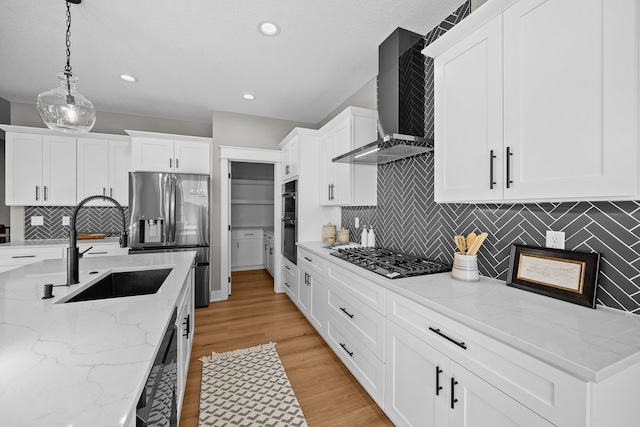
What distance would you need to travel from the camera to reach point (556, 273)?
1.30 m

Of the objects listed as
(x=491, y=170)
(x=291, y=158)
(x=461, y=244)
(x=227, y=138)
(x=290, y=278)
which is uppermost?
(x=227, y=138)

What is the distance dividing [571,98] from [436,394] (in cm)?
142

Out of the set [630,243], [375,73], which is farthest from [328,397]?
[375,73]

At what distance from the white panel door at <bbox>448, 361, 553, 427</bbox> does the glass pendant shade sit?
275 centimetres

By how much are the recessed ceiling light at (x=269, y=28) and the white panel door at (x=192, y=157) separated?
6.81 ft

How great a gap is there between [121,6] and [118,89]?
1665 millimetres

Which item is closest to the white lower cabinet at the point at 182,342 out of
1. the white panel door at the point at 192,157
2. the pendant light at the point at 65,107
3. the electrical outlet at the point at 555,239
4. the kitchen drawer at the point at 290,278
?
the pendant light at the point at 65,107

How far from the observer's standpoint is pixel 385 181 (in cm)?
267

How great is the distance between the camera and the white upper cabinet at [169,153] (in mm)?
3473

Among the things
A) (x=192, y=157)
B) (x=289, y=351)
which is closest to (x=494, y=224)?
(x=289, y=351)

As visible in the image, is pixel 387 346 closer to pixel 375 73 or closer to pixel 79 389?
pixel 79 389

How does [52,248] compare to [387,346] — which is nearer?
[387,346]

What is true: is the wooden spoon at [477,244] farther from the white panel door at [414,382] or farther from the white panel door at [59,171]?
the white panel door at [59,171]

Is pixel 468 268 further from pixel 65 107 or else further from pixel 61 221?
pixel 61 221
